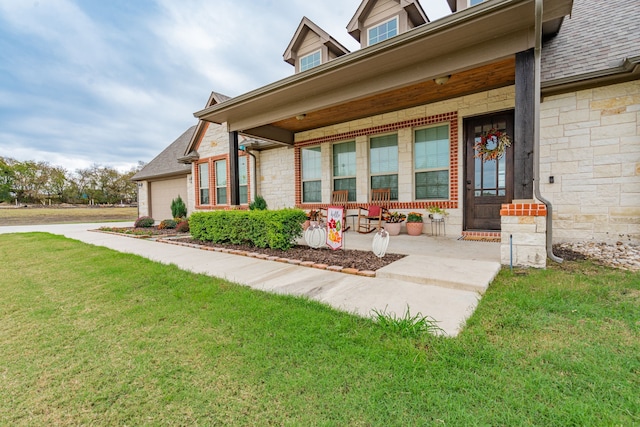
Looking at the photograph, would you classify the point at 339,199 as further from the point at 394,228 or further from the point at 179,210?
the point at 179,210

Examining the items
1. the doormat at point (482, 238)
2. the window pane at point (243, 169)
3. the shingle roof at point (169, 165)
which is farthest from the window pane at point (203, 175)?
the doormat at point (482, 238)

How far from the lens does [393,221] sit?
20.4 ft

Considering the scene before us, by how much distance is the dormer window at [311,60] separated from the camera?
25.8ft

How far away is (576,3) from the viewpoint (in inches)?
219

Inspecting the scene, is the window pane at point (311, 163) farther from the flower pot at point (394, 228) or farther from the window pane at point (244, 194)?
the flower pot at point (394, 228)

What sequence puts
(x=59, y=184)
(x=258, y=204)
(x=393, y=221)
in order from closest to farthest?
(x=393, y=221)
(x=258, y=204)
(x=59, y=184)

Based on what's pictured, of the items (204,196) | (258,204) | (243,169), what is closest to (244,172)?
(243,169)

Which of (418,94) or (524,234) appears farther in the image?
(418,94)

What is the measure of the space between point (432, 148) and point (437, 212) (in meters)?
1.48

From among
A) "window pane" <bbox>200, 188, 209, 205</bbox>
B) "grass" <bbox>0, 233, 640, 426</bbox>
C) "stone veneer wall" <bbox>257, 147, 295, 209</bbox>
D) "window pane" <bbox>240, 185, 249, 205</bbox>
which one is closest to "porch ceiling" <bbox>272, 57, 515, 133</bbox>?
"stone veneer wall" <bbox>257, 147, 295, 209</bbox>

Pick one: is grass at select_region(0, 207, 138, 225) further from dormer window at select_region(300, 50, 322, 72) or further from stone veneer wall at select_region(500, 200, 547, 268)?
stone veneer wall at select_region(500, 200, 547, 268)

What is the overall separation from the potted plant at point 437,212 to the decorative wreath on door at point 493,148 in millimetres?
A: 1264

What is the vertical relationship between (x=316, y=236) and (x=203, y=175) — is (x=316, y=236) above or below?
below

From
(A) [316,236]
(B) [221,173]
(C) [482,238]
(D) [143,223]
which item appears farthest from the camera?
(B) [221,173]
